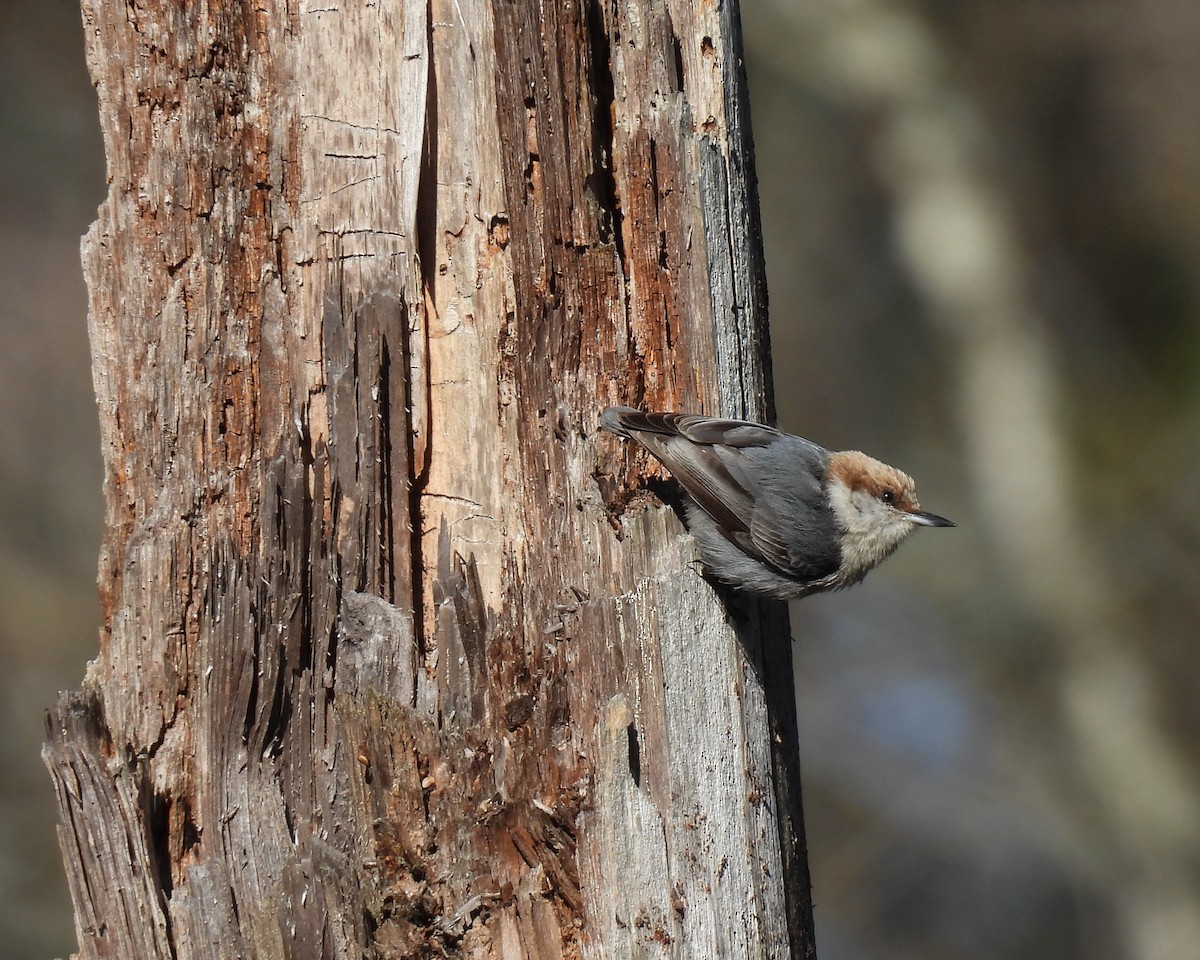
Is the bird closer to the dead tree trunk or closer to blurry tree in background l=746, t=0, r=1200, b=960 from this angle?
the dead tree trunk

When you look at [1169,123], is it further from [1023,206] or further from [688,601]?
[688,601]

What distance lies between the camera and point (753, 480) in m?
2.71

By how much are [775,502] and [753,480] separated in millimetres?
136

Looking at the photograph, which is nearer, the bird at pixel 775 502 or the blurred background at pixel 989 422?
the bird at pixel 775 502

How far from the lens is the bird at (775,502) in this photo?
2.37 metres

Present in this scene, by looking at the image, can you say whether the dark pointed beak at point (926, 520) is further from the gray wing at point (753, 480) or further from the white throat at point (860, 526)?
the gray wing at point (753, 480)

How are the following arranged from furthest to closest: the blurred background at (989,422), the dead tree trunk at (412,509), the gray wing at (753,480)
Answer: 1. the blurred background at (989,422)
2. the gray wing at (753,480)
3. the dead tree trunk at (412,509)

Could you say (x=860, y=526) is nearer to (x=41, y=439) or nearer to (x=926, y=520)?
(x=926, y=520)

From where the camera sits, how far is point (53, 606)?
252 inches

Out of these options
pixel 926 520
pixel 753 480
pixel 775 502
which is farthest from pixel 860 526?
pixel 753 480

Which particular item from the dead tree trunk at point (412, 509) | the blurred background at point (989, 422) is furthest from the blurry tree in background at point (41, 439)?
the dead tree trunk at point (412, 509)

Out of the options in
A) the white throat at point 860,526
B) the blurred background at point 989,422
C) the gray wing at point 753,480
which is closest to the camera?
the gray wing at point 753,480

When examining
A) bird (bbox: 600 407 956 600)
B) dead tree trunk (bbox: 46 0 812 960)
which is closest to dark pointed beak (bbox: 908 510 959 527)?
bird (bbox: 600 407 956 600)

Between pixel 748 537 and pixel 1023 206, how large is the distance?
661 centimetres
